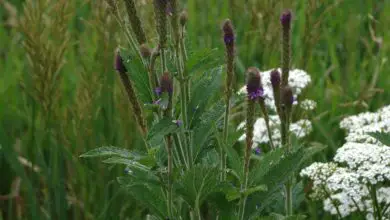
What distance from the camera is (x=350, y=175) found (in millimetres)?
2094

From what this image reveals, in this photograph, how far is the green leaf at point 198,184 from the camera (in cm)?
159

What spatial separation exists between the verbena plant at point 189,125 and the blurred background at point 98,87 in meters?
0.53

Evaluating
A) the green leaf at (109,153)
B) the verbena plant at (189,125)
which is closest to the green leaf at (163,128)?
the verbena plant at (189,125)

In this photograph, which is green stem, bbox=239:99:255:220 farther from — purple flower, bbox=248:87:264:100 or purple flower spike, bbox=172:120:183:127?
purple flower spike, bbox=172:120:183:127

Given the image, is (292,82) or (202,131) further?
(292,82)

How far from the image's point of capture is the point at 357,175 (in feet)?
6.73

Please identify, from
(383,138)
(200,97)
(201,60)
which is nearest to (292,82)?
(383,138)

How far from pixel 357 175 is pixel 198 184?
2.07 ft

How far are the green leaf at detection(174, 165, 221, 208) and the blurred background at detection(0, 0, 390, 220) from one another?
2.24 feet

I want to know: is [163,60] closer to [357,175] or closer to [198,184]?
[198,184]

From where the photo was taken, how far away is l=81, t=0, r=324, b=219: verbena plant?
154cm

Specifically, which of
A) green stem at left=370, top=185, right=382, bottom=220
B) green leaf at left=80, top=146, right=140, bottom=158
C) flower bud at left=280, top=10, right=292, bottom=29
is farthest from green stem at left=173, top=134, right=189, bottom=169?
green stem at left=370, top=185, right=382, bottom=220

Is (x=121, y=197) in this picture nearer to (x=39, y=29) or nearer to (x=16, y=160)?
(x=16, y=160)

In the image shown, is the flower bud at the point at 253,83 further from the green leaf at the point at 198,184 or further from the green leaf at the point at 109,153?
the green leaf at the point at 109,153
